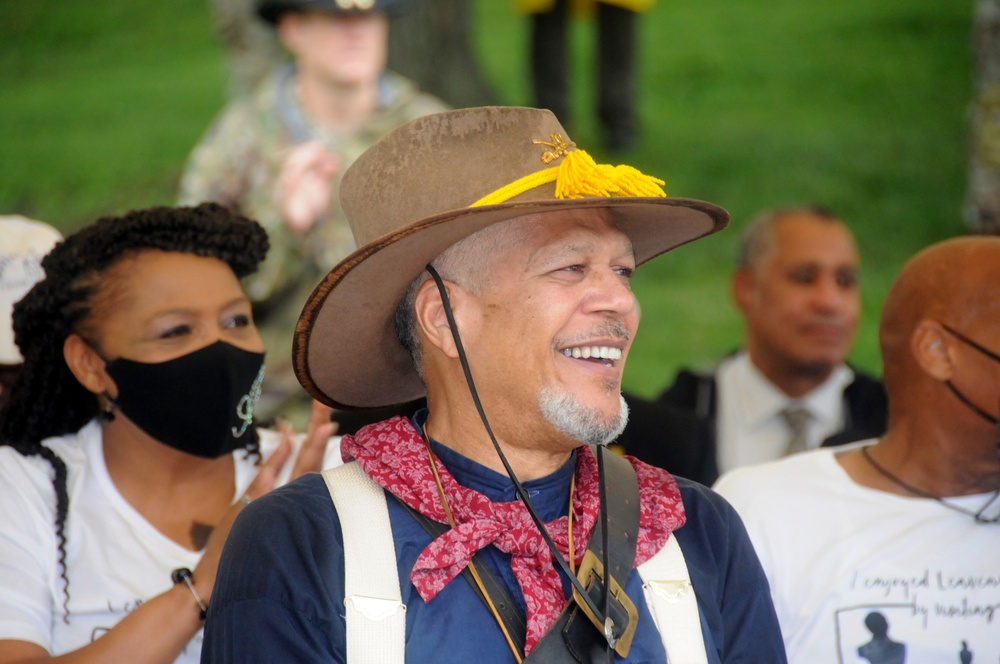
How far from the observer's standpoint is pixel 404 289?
2.54 metres

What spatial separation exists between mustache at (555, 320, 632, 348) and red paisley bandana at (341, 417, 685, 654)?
33 centimetres

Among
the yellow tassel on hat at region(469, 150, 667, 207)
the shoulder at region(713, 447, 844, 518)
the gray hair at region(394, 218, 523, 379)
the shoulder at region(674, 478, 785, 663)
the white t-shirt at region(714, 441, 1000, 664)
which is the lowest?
the white t-shirt at region(714, 441, 1000, 664)

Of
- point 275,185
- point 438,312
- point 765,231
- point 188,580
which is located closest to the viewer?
point 438,312

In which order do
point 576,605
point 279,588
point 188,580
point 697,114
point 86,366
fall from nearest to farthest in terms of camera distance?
1. point 279,588
2. point 576,605
3. point 188,580
4. point 86,366
5. point 697,114

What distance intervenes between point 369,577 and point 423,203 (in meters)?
0.73

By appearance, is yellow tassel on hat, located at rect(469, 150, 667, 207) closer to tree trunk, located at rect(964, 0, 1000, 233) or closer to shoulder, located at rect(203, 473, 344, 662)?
shoulder, located at rect(203, 473, 344, 662)

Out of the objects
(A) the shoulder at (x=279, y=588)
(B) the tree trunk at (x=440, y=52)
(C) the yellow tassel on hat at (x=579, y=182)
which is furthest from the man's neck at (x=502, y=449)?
(B) the tree trunk at (x=440, y=52)

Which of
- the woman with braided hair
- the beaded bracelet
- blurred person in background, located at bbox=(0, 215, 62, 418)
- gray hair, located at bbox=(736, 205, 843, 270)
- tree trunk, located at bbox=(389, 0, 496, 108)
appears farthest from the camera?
tree trunk, located at bbox=(389, 0, 496, 108)

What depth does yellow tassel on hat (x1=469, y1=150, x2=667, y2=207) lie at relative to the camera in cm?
233

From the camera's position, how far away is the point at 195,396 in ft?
9.73

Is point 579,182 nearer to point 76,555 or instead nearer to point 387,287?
point 387,287

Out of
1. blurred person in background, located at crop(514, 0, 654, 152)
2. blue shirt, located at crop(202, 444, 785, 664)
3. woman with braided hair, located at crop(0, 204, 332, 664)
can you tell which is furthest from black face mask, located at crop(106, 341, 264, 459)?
blurred person in background, located at crop(514, 0, 654, 152)

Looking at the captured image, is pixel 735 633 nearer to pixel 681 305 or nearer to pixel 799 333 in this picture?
pixel 799 333

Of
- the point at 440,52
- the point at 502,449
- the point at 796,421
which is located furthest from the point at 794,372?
the point at 440,52
